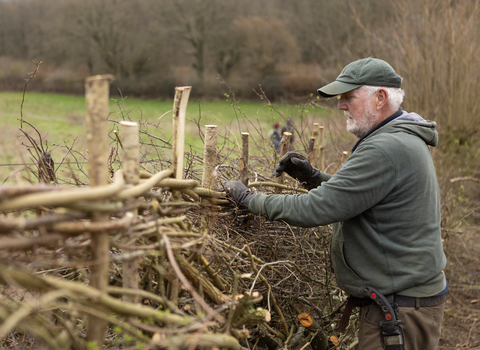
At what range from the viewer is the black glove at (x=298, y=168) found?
8.55 feet

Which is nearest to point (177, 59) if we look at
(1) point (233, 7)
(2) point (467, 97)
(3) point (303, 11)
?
(1) point (233, 7)

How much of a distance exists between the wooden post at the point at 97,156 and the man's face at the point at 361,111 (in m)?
1.51

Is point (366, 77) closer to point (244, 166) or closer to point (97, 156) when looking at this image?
point (244, 166)

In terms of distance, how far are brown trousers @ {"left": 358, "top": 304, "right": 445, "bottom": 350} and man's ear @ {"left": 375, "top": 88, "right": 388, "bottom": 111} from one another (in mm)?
1119

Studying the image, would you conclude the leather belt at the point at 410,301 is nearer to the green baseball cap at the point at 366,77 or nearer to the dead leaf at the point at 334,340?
the dead leaf at the point at 334,340

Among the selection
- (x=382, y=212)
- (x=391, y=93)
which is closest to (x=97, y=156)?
(x=382, y=212)

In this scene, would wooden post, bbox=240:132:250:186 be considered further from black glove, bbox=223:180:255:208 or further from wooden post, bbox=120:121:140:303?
wooden post, bbox=120:121:140:303

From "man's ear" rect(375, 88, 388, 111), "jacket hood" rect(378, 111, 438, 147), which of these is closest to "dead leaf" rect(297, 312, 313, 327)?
"jacket hood" rect(378, 111, 438, 147)

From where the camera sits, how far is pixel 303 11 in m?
23.0

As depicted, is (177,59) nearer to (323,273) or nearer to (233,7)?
(233,7)

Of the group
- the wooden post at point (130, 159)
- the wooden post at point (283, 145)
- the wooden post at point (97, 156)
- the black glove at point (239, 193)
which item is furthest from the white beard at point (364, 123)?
the wooden post at point (97, 156)

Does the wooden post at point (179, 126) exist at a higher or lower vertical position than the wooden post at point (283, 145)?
higher

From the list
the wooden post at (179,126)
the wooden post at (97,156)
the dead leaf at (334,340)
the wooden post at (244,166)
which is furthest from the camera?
the dead leaf at (334,340)

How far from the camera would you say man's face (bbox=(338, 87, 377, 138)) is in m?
2.33
